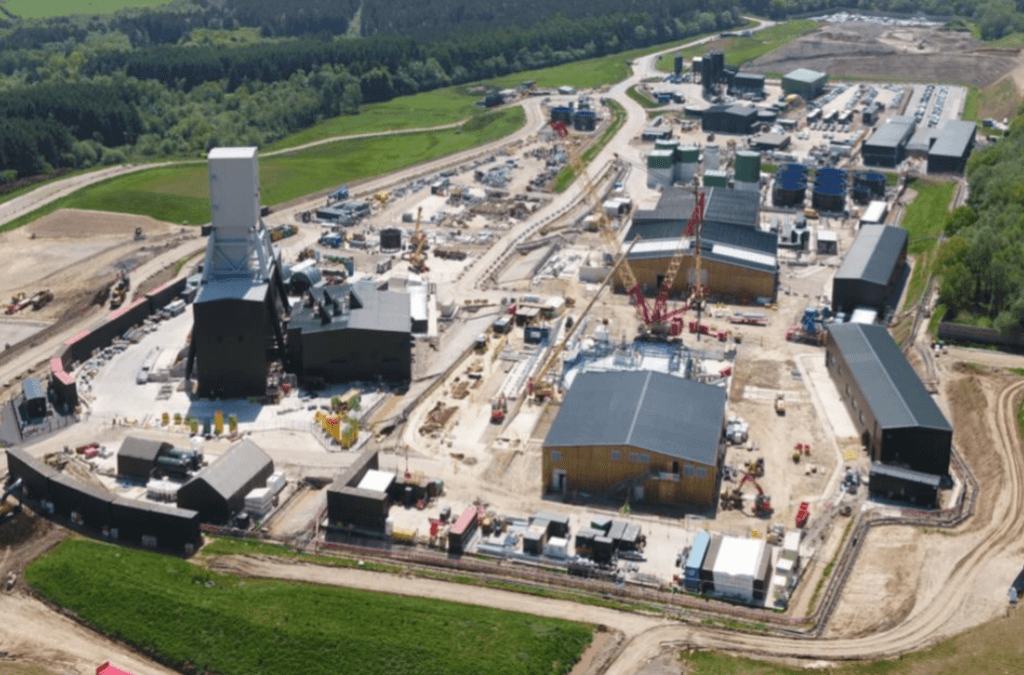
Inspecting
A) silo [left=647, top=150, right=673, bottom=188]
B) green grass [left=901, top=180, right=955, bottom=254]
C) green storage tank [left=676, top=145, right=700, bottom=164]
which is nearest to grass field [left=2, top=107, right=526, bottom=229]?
silo [left=647, top=150, right=673, bottom=188]

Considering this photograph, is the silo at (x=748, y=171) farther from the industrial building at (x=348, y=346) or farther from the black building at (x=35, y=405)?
the black building at (x=35, y=405)

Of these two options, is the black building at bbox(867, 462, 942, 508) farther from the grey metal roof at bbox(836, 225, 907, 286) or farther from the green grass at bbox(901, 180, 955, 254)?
the green grass at bbox(901, 180, 955, 254)

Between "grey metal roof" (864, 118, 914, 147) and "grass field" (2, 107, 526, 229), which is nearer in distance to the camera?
"grass field" (2, 107, 526, 229)

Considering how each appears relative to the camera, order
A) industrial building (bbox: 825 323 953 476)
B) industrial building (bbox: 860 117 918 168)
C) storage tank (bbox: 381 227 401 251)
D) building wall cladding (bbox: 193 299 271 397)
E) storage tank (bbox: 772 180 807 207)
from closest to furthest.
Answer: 1. industrial building (bbox: 825 323 953 476)
2. building wall cladding (bbox: 193 299 271 397)
3. storage tank (bbox: 381 227 401 251)
4. storage tank (bbox: 772 180 807 207)
5. industrial building (bbox: 860 117 918 168)

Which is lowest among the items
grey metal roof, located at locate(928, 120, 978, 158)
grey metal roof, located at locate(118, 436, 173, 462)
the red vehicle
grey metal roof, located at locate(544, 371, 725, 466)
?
grey metal roof, located at locate(118, 436, 173, 462)

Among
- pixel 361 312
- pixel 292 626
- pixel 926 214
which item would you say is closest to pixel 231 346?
pixel 361 312

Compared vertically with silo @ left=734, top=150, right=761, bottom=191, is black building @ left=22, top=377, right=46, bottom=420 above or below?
below

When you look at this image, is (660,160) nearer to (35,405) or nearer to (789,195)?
(789,195)
